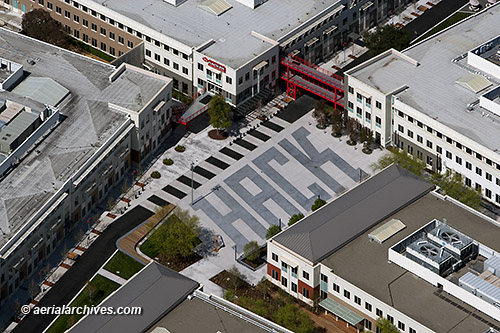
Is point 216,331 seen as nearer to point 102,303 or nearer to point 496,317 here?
point 102,303

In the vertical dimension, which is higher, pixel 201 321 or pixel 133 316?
pixel 133 316

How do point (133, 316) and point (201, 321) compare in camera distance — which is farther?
point (201, 321)

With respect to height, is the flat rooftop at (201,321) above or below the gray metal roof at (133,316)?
below

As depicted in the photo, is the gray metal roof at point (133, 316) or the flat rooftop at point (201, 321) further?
the flat rooftop at point (201, 321)

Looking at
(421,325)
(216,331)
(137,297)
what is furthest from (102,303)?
(421,325)

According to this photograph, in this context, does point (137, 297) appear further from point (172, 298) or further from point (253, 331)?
point (253, 331)

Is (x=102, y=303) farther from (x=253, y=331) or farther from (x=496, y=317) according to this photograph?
(x=496, y=317)

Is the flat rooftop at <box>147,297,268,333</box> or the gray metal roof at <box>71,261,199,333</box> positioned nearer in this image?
the gray metal roof at <box>71,261,199,333</box>

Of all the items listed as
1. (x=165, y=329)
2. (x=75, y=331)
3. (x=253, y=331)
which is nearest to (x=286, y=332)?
(x=253, y=331)

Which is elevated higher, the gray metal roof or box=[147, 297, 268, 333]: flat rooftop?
the gray metal roof
